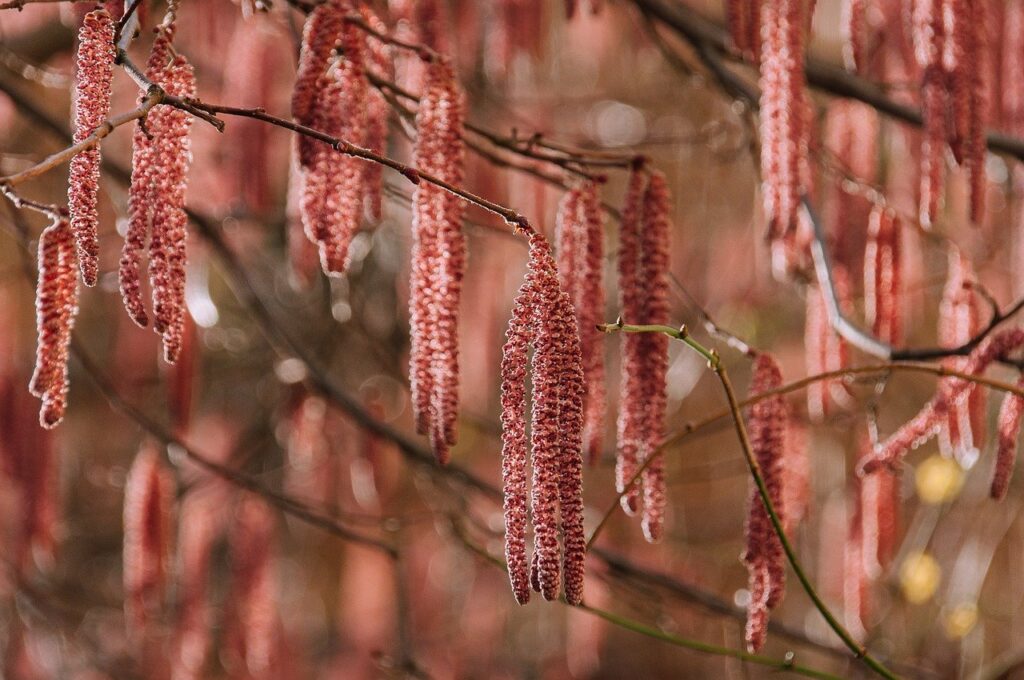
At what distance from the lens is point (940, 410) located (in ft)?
5.34

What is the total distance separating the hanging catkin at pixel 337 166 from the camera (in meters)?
1.26

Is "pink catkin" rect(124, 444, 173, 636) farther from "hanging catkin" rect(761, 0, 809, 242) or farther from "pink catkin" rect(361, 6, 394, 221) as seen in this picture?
"hanging catkin" rect(761, 0, 809, 242)

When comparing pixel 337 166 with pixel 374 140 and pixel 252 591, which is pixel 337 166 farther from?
pixel 252 591

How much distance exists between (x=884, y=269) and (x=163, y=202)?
1254 mm

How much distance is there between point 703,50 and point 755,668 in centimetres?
361

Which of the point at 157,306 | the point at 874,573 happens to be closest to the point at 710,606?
the point at 874,573

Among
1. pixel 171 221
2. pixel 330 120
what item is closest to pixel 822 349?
pixel 330 120

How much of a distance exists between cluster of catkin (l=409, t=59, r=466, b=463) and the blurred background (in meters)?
0.18

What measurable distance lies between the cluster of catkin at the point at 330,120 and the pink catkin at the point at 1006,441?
89 cm

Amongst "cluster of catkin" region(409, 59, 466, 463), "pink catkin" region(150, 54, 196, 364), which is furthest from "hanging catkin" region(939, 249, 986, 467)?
"pink catkin" region(150, 54, 196, 364)

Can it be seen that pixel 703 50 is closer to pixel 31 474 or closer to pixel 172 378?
pixel 172 378

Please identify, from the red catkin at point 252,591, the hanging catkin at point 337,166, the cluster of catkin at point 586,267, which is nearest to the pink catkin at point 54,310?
the hanging catkin at point 337,166

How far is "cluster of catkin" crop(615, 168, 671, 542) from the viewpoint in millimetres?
1368

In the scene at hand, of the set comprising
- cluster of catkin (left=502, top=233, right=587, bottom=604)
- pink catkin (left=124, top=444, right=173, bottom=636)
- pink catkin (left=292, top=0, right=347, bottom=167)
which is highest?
pink catkin (left=292, top=0, right=347, bottom=167)
